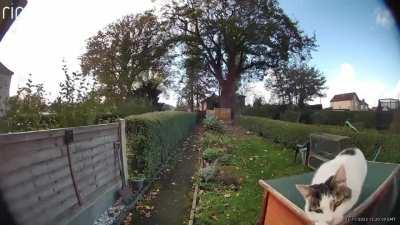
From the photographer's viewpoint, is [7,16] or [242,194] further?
[242,194]

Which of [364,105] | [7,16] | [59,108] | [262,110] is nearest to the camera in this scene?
[364,105]

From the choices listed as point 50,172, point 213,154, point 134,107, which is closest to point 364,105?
point 50,172

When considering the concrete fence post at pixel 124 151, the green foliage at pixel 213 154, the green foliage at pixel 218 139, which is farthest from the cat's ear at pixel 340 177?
the green foliage at pixel 213 154

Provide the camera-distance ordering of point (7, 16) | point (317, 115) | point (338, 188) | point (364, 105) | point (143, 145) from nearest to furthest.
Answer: point (338, 188)
point (364, 105)
point (317, 115)
point (7, 16)
point (143, 145)

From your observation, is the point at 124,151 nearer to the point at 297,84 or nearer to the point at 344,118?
the point at 297,84

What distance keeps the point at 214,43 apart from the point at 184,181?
605 centimetres

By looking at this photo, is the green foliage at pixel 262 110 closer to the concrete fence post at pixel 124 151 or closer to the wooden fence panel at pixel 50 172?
the wooden fence panel at pixel 50 172

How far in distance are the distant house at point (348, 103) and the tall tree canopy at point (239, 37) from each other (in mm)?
257

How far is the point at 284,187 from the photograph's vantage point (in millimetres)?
2152

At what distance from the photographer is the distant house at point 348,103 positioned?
1.56 metres

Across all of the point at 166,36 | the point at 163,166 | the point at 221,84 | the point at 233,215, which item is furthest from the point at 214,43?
the point at 163,166

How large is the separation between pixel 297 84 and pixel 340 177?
66 cm

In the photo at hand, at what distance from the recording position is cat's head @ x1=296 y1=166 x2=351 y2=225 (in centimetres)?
138

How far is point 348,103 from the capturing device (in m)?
1.62
